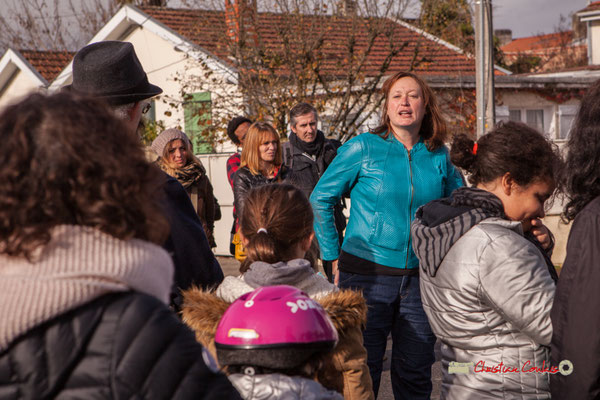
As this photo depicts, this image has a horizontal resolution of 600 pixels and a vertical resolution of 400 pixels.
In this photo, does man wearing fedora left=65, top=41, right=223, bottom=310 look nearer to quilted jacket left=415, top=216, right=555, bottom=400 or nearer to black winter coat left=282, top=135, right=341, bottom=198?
quilted jacket left=415, top=216, right=555, bottom=400

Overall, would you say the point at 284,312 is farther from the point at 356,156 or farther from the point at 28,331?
the point at 356,156

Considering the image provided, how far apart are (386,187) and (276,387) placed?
2.24 m

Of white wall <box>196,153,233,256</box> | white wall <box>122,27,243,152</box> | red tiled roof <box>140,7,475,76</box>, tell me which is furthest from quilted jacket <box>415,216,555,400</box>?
white wall <box>122,27,243,152</box>

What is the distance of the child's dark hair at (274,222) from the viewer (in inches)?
113

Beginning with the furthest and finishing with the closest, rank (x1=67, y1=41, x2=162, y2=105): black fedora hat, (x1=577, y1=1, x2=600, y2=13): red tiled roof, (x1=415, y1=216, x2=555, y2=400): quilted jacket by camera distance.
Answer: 1. (x1=577, y1=1, x2=600, y2=13): red tiled roof
2. (x1=67, y1=41, x2=162, y2=105): black fedora hat
3. (x1=415, y1=216, x2=555, y2=400): quilted jacket

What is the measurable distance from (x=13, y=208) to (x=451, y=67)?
61.3ft

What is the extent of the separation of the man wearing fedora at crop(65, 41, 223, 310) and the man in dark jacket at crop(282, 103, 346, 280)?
4.16 meters

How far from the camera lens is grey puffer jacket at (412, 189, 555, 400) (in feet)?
8.62

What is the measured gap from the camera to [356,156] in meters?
4.14

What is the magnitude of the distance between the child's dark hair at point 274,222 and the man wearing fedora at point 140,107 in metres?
0.21

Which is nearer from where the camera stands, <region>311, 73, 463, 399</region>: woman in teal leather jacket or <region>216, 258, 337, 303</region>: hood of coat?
<region>216, 258, 337, 303</region>: hood of coat

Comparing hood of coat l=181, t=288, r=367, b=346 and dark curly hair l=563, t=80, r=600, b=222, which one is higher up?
dark curly hair l=563, t=80, r=600, b=222

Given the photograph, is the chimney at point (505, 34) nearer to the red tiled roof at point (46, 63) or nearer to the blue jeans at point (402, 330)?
the red tiled roof at point (46, 63)

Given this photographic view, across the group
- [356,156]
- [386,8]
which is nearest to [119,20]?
[386,8]
